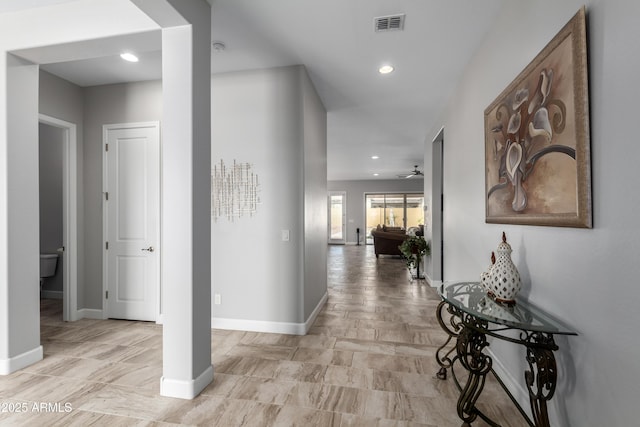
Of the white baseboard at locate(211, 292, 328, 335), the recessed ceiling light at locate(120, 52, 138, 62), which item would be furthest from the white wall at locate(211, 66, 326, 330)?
the recessed ceiling light at locate(120, 52, 138, 62)

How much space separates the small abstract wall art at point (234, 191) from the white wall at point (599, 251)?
2.41 meters

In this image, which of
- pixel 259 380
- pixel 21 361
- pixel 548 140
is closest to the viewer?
pixel 548 140

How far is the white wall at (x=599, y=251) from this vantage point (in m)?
1.12

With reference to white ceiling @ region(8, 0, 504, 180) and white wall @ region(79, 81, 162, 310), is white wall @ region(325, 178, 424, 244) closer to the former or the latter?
white ceiling @ region(8, 0, 504, 180)

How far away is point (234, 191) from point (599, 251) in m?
2.97

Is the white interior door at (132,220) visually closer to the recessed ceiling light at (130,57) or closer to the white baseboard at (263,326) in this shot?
the recessed ceiling light at (130,57)

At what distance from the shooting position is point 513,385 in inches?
81.4

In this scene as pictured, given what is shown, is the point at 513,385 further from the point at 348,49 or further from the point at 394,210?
the point at 394,210

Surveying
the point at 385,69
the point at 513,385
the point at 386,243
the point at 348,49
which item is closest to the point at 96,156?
the point at 348,49

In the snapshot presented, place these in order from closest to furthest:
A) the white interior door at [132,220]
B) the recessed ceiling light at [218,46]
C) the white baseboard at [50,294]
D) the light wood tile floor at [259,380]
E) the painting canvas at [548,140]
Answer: the painting canvas at [548,140]
the light wood tile floor at [259,380]
the recessed ceiling light at [218,46]
the white interior door at [132,220]
the white baseboard at [50,294]

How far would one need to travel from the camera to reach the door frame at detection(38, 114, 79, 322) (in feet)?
11.8

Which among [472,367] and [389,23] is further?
[389,23]

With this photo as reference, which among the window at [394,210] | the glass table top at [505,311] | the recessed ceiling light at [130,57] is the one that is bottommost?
the glass table top at [505,311]

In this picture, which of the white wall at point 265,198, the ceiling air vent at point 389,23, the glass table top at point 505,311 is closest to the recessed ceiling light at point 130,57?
the white wall at point 265,198
